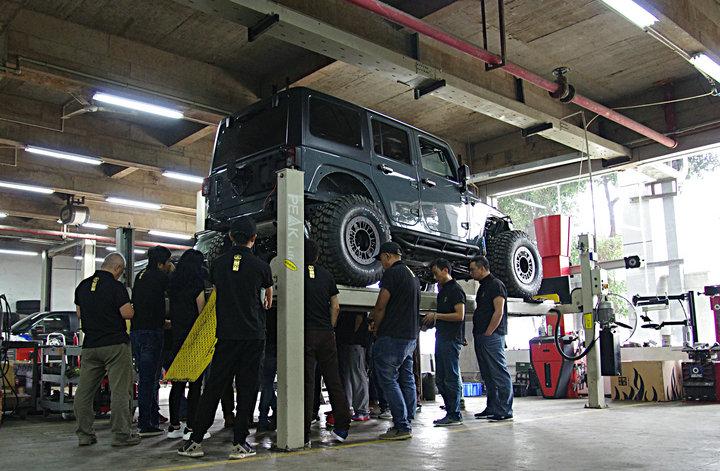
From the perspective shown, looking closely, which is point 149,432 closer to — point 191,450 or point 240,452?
point 191,450

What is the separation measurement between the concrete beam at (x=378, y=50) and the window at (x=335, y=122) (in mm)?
1017

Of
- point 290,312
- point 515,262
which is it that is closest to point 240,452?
point 290,312

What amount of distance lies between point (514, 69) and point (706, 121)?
474 centimetres

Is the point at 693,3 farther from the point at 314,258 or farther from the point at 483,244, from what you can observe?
the point at 314,258

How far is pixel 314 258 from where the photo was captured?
5.50 metres

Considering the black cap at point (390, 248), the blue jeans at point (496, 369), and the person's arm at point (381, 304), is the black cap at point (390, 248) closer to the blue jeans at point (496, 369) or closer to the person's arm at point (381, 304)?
the person's arm at point (381, 304)

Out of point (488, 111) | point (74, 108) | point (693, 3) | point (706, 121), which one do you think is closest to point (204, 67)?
point (74, 108)

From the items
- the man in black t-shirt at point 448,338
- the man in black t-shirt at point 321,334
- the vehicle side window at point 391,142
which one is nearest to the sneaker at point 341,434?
the man in black t-shirt at point 321,334

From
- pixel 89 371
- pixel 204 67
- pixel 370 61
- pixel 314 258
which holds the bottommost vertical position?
pixel 89 371

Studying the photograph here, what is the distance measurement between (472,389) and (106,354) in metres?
8.49

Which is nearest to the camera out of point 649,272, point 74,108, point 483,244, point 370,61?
point 370,61

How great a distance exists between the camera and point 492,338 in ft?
22.6

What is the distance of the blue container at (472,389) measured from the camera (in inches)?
492

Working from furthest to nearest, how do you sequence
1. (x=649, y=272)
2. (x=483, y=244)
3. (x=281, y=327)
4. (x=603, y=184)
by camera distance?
(x=603, y=184)
(x=649, y=272)
(x=483, y=244)
(x=281, y=327)
